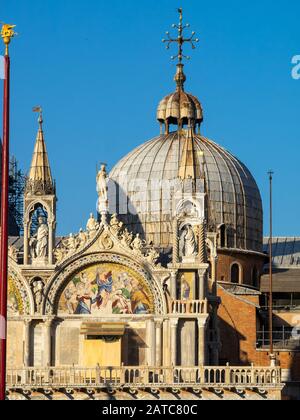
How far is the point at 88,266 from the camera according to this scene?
90688mm

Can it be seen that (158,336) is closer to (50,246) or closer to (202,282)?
(202,282)

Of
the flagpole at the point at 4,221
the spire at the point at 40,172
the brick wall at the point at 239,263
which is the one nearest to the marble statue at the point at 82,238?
the spire at the point at 40,172

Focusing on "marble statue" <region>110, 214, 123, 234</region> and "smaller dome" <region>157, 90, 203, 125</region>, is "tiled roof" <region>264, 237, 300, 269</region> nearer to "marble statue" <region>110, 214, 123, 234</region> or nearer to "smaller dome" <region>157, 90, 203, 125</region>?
"smaller dome" <region>157, 90, 203, 125</region>

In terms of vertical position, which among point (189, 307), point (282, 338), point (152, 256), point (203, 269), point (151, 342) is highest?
point (152, 256)

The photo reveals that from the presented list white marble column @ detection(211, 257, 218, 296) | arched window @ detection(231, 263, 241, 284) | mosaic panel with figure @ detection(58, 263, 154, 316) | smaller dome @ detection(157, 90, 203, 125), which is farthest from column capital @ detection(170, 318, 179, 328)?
smaller dome @ detection(157, 90, 203, 125)

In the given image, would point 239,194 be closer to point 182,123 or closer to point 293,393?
point 182,123

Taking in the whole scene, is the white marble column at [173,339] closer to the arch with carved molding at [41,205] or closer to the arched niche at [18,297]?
the arched niche at [18,297]

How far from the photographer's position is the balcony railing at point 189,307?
3519 inches

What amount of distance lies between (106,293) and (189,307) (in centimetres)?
433

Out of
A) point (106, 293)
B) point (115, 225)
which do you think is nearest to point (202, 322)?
point (106, 293)

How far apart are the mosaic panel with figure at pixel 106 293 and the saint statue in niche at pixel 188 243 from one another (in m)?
2.59

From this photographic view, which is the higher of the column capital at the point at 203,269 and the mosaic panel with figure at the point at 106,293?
the column capital at the point at 203,269

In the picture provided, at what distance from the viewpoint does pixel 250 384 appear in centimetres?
8319

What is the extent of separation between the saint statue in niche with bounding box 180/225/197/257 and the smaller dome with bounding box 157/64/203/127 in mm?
21823
